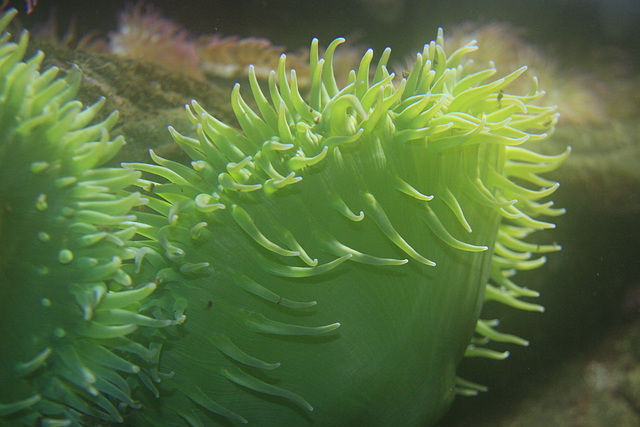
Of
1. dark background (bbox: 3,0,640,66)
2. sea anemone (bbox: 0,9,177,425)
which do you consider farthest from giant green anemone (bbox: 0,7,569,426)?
dark background (bbox: 3,0,640,66)

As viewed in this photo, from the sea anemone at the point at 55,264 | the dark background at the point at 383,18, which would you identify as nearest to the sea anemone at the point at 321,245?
the sea anemone at the point at 55,264

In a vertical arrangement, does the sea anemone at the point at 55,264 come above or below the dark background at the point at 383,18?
below

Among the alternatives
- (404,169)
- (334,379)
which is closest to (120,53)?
(404,169)

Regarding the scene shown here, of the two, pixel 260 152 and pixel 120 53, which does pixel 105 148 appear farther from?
pixel 120 53

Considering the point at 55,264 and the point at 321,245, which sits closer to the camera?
the point at 55,264

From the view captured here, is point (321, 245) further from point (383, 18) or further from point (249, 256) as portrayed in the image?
point (383, 18)

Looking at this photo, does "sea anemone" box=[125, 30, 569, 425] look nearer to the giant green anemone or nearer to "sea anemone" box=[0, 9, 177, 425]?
the giant green anemone

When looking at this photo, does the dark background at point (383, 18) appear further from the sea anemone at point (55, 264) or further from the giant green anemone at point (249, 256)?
the sea anemone at point (55, 264)

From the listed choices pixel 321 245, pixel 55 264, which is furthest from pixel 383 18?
pixel 55 264
